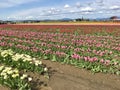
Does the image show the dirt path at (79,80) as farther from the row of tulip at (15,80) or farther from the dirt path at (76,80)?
the row of tulip at (15,80)

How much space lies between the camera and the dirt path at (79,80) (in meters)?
8.45

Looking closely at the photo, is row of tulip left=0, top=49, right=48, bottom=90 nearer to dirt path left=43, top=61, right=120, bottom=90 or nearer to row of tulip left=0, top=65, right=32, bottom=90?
row of tulip left=0, top=65, right=32, bottom=90

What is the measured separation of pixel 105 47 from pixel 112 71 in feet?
19.4

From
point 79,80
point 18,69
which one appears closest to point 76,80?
point 79,80

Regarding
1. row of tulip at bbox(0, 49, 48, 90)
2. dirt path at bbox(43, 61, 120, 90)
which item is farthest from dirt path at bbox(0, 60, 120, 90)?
row of tulip at bbox(0, 49, 48, 90)

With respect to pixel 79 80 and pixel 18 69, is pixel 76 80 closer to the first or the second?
pixel 79 80

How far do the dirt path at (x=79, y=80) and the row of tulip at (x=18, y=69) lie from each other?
64 cm

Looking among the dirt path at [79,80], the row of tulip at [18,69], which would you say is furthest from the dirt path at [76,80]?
the row of tulip at [18,69]

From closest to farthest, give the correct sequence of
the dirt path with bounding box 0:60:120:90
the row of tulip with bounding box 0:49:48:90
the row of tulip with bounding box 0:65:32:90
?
the row of tulip with bounding box 0:65:32:90 → the row of tulip with bounding box 0:49:48:90 → the dirt path with bounding box 0:60:120:90

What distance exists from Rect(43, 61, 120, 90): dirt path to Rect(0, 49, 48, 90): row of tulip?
0.64m

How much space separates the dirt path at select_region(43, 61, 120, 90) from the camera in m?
8.45

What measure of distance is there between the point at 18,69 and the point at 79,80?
211cm

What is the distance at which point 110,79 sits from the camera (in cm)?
948

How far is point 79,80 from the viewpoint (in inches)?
357
